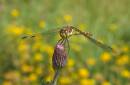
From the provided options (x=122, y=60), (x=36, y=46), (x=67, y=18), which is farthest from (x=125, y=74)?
(x=67, y=18)

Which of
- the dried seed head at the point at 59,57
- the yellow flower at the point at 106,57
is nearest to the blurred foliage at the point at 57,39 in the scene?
the yellow flower at the point at 106,57

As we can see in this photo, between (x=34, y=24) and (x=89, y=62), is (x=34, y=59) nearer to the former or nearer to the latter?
(x=89, y=62)

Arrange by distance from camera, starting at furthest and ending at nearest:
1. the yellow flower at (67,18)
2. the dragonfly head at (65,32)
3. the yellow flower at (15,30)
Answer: the yellow flower at (67,18) < the yellow flower at (15,30) < the dragonfly head at (65,32)

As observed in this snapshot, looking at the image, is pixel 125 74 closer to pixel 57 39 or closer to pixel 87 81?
pixel 87 81

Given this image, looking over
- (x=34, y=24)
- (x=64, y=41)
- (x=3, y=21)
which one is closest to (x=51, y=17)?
(x=34, y=24)

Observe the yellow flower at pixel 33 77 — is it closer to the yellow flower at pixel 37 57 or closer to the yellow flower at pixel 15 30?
the yellow flower at pixel 37 57

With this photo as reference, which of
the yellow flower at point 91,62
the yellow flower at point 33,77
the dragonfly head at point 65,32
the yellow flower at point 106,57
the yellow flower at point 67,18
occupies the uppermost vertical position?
the dragonfly head at point 65,32

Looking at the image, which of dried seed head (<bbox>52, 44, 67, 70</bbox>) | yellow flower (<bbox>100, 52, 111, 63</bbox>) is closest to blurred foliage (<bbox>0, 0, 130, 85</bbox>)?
A: yellow flower (<bbox>100, 52, 111, 63</bbox>)
